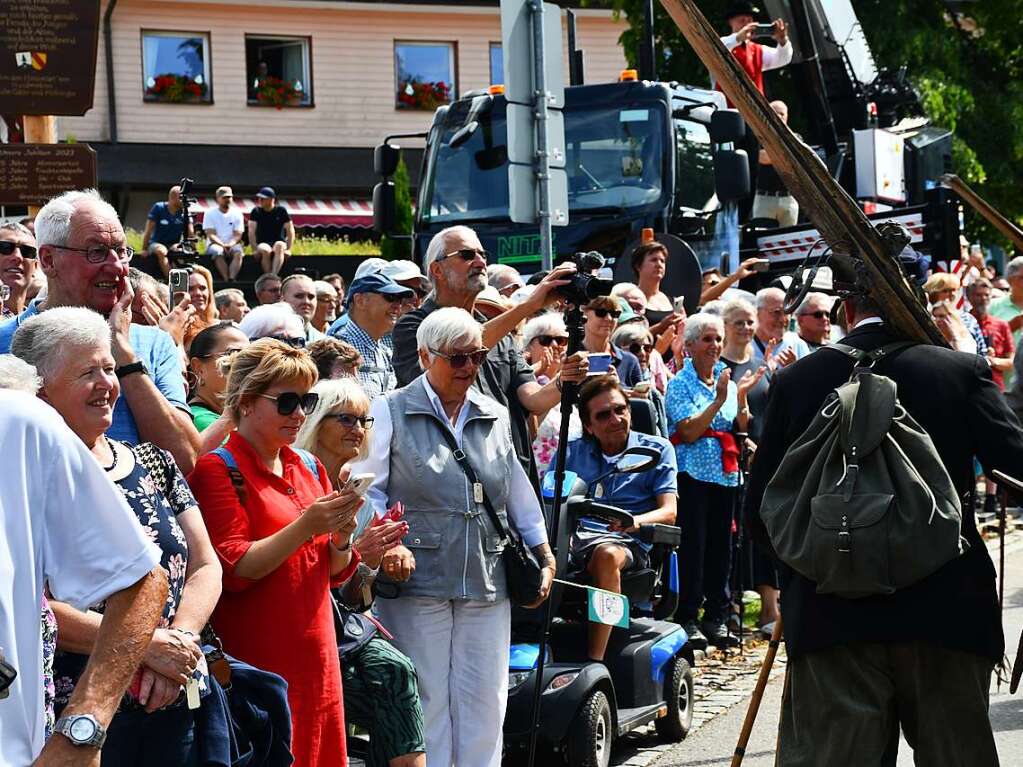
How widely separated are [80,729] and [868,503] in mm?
2524

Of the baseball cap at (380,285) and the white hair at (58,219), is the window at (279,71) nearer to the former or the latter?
the baseball cap at (380,285)

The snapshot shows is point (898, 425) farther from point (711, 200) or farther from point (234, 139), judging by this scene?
point (234, 139)

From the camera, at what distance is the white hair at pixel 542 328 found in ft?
30.7

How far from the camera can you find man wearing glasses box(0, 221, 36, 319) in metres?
7.70

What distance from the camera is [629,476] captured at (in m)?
8.74

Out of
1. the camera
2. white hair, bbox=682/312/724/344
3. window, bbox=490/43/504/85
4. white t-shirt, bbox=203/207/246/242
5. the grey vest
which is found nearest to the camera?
the grey vest

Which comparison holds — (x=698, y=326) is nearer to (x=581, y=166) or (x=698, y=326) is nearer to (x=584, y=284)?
(x=584, y=284)

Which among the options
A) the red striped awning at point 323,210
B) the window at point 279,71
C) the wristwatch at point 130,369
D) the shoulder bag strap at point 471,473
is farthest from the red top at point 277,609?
the window at point 279,71

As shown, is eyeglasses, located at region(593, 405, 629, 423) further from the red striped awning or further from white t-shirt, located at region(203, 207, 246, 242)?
the red striped awning

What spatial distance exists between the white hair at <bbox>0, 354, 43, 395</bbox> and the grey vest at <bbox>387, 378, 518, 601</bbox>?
3025 millimetres

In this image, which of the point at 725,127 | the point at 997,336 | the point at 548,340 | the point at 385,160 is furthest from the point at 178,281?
the point at 997,336

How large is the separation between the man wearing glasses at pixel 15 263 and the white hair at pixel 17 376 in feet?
14.0

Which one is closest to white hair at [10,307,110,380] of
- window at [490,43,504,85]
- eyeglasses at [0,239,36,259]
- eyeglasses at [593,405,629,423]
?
eyeglasses at [0,239,36,259]

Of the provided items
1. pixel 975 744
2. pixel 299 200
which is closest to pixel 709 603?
pixel 975 744
